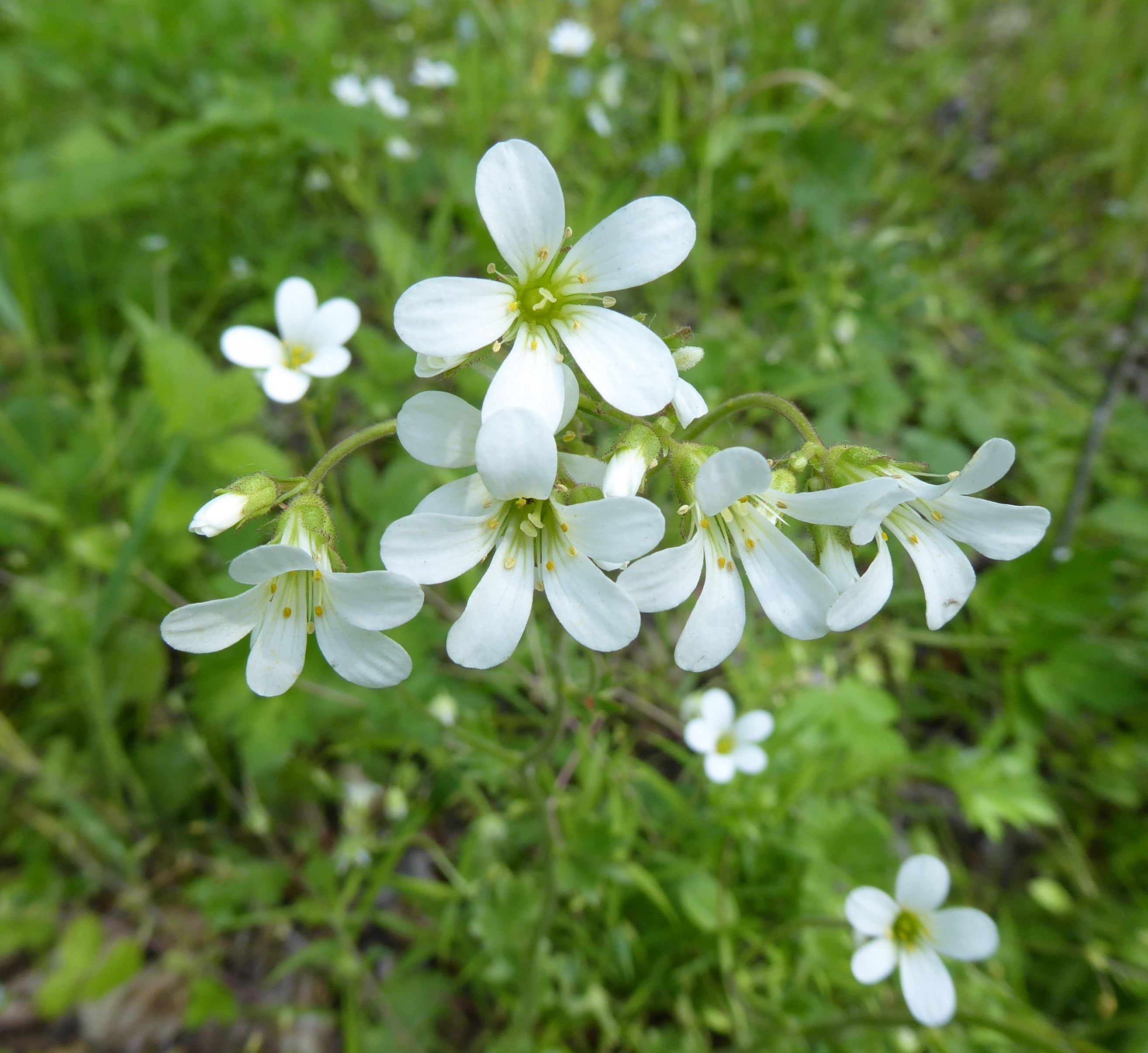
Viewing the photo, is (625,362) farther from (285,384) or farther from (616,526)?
(285,384)

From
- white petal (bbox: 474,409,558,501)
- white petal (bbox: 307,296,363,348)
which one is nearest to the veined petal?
white petal (bbox: 474,409,558,501)

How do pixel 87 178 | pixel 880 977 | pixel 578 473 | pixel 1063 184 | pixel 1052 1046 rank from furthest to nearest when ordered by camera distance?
1. pixel 1063 184
2. pixel 87 178
3. pixel 880 977
4. pixel 1052 1046
5. pixel 578 473

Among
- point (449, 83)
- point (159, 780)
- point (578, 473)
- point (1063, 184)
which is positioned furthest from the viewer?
point (1063, 184)

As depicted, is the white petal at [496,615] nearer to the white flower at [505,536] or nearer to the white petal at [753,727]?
the white flower at [505,536]

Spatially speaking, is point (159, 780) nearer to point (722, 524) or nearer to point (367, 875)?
point (367, 875)

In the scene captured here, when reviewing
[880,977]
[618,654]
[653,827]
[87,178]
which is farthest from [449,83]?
[880,977]

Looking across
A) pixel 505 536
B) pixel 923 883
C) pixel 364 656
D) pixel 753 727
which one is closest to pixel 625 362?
pixel 505 536
